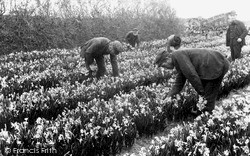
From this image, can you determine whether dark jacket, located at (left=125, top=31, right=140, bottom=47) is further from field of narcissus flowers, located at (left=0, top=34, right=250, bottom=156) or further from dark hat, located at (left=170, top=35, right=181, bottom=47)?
field of narcissus flowers, located at (left=0, top=34, right=250, bottom=156)

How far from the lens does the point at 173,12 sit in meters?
34.0

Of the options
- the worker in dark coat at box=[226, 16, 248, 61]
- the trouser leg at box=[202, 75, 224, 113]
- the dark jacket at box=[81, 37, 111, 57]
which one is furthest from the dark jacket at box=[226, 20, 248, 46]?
the trouser leg at box=[202, 75, 224, 113]

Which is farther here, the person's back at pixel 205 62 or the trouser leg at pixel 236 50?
the trouser leg at pixel 236 50

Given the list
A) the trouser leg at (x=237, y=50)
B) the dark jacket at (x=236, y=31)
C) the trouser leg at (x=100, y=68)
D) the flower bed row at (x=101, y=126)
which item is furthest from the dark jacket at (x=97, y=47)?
the trouser leg at (x=237, y=50)

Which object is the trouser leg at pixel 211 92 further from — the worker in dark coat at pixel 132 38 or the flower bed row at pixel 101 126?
the worker in dark coat at pixel 132 38

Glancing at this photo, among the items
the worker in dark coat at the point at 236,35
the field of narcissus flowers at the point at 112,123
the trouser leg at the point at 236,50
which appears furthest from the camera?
the trouser leg at the point at 236,50

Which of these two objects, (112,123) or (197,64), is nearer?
(112,123)

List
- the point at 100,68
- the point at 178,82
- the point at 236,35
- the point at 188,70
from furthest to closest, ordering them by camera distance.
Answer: the point at 236,35
the point at 100,68
the point at 178,82
the point at 188,70

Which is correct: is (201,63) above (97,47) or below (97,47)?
below

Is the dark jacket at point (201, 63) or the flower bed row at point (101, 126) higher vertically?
the dark jacket at point (201, 63)

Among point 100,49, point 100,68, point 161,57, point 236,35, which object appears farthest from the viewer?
point 236,35

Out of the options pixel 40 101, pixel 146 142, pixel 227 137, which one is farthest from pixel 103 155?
pixel 40 101

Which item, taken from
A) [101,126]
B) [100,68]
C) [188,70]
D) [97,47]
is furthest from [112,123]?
[100,68]

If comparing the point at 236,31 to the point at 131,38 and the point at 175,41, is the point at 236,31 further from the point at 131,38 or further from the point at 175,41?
the point at 131,38
